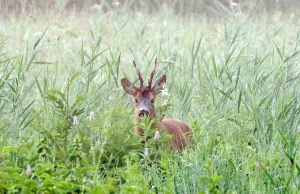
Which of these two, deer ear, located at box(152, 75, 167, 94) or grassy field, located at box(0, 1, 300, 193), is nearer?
grassy field, located at box(0, 1, 300, 193)

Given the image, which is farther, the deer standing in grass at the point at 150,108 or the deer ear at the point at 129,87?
the deer ear at the point at 129,87

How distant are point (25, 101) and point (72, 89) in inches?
17.7

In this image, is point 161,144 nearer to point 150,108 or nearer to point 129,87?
point 150,108

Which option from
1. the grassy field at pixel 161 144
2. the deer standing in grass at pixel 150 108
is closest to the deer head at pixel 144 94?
the deer standing in grass at pixel 150 108

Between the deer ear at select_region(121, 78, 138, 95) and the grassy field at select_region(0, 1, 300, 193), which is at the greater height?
the deer ear at select_region(121, 78, 138, 95)

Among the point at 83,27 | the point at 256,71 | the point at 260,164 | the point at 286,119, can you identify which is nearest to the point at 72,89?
the point at 256,71

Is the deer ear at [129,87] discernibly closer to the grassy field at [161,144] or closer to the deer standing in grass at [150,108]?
the deer standing in grass at [150,108]

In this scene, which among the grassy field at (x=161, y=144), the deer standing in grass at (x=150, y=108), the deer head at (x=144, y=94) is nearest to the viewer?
the grassy field at (x=161, y=144)

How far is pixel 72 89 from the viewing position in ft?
22.3

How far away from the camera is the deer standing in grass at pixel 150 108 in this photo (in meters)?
6.02

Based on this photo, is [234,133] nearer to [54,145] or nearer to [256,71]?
[256,71]

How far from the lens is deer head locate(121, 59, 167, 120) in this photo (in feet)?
20.3

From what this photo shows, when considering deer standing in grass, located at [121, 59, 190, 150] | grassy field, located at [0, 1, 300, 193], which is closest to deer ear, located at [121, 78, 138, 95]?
deer standing in grass, located at [121, 59, 190, 150]

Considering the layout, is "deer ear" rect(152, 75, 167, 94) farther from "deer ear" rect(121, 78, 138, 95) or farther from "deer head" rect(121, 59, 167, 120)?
"deer ear" rect(121, 78, 138, 95)
